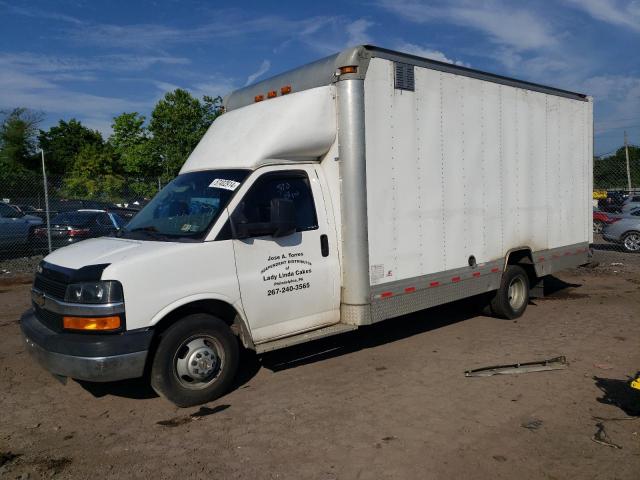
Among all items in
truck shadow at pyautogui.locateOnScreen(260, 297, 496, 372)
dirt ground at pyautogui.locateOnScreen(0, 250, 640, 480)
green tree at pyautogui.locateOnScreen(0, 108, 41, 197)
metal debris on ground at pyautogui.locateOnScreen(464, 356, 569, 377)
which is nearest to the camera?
dirt ground at pyautogui.locateOnScreen(0, 250, 640, 480)

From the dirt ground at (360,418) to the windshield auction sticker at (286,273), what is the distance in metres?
0.99

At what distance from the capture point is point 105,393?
5.43 meters

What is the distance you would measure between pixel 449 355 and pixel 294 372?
185 centimetres

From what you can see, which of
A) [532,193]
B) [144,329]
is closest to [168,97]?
[532,193]

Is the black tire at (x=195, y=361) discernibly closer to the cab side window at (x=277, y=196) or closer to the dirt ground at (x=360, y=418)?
the dirt ground at (x=360, y=418)

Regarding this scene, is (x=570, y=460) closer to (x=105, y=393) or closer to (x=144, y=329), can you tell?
(x=144, y=329)

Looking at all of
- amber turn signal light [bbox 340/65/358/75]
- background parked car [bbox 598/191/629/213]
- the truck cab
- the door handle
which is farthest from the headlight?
background parked car [bbox 598/191/629/213]

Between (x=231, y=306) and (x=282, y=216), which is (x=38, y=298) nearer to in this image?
(x=231, y=306)

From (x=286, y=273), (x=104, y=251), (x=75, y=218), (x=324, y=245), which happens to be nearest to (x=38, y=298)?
(x=104, y=251)

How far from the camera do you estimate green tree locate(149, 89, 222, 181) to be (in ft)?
72.7

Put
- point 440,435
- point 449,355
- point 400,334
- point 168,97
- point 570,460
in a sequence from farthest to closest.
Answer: point 168,97 < point 400,334 < point 449,355 < point 440,435 < point 570,460

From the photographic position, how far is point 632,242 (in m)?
16.6

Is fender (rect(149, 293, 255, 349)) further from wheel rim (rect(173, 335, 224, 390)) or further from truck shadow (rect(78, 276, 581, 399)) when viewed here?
truck shadow (rect(78, 276, 581, 399))

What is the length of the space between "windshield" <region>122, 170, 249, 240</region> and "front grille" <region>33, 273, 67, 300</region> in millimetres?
858
